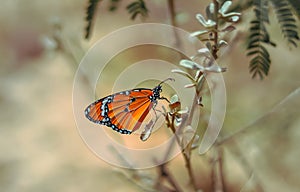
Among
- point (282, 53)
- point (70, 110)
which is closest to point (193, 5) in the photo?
point (282, 53)

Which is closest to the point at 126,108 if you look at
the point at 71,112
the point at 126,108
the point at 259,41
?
the point at 126,108

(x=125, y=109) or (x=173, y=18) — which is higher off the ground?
(x=173, y=18)

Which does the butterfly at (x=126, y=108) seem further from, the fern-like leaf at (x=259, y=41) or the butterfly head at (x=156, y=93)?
the fern-like leaf at (x=259, y=41)

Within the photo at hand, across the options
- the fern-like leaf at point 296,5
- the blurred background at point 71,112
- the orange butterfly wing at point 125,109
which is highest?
the blurred background at point 71,112

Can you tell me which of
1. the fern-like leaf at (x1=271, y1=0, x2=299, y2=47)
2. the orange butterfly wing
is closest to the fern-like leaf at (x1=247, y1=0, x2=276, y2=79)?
the fern-like leaf at (x1=271, y1=0, x2=299, y2=47)

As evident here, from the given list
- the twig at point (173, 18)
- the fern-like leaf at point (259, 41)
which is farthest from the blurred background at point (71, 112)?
the fern-like leaf at point (259, 41)

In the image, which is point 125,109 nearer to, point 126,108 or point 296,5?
point 126,108

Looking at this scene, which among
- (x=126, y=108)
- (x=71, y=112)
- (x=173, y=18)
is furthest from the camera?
(x=71, y=112)
